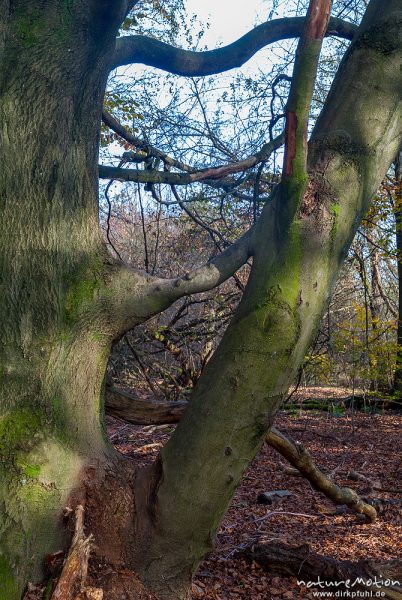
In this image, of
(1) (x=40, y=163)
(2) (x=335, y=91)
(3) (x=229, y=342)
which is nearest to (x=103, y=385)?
(3) (x=229, y=342)

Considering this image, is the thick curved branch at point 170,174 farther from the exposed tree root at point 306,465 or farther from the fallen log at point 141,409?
the exposed tree root at point 306,465

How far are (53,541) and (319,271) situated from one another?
1449 millimetres

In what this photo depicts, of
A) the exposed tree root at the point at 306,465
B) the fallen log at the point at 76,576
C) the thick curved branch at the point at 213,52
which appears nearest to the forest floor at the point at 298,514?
the exposed tree root at the point at 306,465

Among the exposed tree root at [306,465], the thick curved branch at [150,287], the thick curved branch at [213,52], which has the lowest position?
the exposed tree root at [306,465]

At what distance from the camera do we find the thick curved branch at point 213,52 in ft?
10.00

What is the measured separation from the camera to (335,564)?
2.69 metres

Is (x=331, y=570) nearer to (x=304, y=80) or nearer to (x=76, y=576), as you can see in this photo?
(x=76, y=576)

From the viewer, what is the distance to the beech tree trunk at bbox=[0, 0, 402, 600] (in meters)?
2.11

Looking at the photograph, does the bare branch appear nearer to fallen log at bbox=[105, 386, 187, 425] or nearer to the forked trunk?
the forked trunk

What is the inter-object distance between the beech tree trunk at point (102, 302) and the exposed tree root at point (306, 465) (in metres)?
0.94

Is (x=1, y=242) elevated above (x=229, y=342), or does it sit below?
above

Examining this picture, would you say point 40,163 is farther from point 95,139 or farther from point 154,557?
point 154,557

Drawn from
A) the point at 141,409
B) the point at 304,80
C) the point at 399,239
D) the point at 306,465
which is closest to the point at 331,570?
the point at 306,465

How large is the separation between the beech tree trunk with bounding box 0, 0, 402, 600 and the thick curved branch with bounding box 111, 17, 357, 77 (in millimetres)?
673
